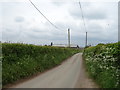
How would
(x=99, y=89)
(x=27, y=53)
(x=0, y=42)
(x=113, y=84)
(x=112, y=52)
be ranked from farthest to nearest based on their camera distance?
(x=27, y=53), (x=0, y=42), (x=112, y=52), (x=99, y=89), (x=113, y=84)

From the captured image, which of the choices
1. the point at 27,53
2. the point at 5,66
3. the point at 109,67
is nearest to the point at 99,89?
the point at 109,67

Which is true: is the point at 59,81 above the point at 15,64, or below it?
below

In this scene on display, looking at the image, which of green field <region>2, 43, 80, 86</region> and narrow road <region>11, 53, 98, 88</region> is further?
green field <region>2, 43, 80, 86</region>

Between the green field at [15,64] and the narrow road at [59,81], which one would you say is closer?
the narrow road at [59,81]

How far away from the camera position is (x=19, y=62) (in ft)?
47.6

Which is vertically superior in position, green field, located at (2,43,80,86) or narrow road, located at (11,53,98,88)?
green field, located at (2,43,80,86)

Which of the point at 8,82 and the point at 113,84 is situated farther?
the point at 8,82

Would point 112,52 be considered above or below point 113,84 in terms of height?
above

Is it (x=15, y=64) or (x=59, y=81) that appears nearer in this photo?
(x=59, y=81)

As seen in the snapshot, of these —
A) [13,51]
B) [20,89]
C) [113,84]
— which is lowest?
[20,89]

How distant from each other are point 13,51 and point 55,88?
6532mm

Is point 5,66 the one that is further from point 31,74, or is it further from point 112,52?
point 112,52

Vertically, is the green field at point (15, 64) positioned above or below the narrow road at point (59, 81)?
above

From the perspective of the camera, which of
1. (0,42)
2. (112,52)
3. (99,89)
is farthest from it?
(0,42)
